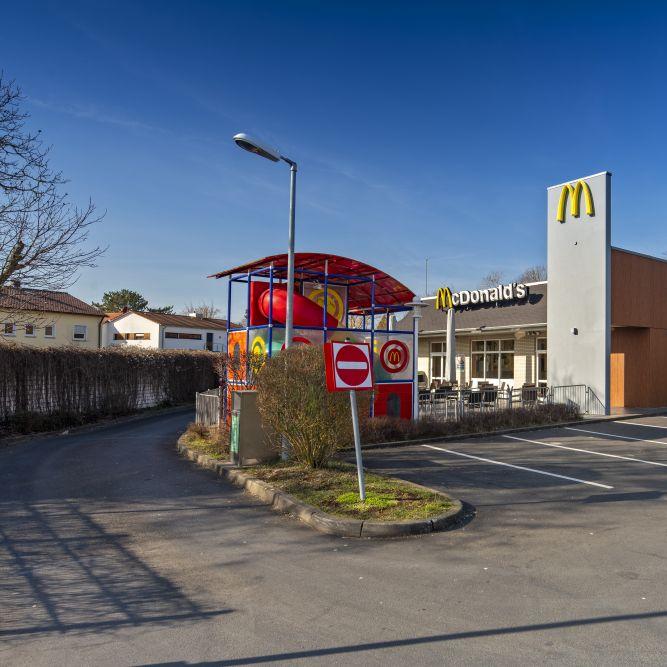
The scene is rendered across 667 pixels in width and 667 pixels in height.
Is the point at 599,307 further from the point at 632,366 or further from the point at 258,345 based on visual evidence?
the point at 258,345

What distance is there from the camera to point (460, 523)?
6980 millimetres

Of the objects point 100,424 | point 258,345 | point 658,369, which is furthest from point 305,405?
point 658,369

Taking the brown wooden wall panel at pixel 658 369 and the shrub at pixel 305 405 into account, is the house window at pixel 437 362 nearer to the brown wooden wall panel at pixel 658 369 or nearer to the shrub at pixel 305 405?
the brown wooden wall panel at pixel 658 369

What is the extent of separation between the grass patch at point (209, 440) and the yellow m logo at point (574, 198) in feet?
48.6

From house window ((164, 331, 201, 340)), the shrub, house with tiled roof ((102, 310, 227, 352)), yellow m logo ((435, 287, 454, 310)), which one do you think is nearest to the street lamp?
the shrub

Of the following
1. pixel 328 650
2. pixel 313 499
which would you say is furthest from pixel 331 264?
pixel 328 650

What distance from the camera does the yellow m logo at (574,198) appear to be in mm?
20750

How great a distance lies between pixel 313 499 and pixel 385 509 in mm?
1022

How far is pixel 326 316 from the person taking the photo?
14.7 metres

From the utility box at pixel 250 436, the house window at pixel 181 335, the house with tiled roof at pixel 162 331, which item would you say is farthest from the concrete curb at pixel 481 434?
the house window at pixel 181 335

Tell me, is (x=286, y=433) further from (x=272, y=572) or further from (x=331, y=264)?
(x=331, y=264)

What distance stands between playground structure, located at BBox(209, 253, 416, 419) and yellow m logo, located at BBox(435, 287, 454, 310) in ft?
41.5

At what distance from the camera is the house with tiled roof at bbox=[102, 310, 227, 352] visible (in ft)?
186

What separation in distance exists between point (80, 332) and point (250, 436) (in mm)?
41618
